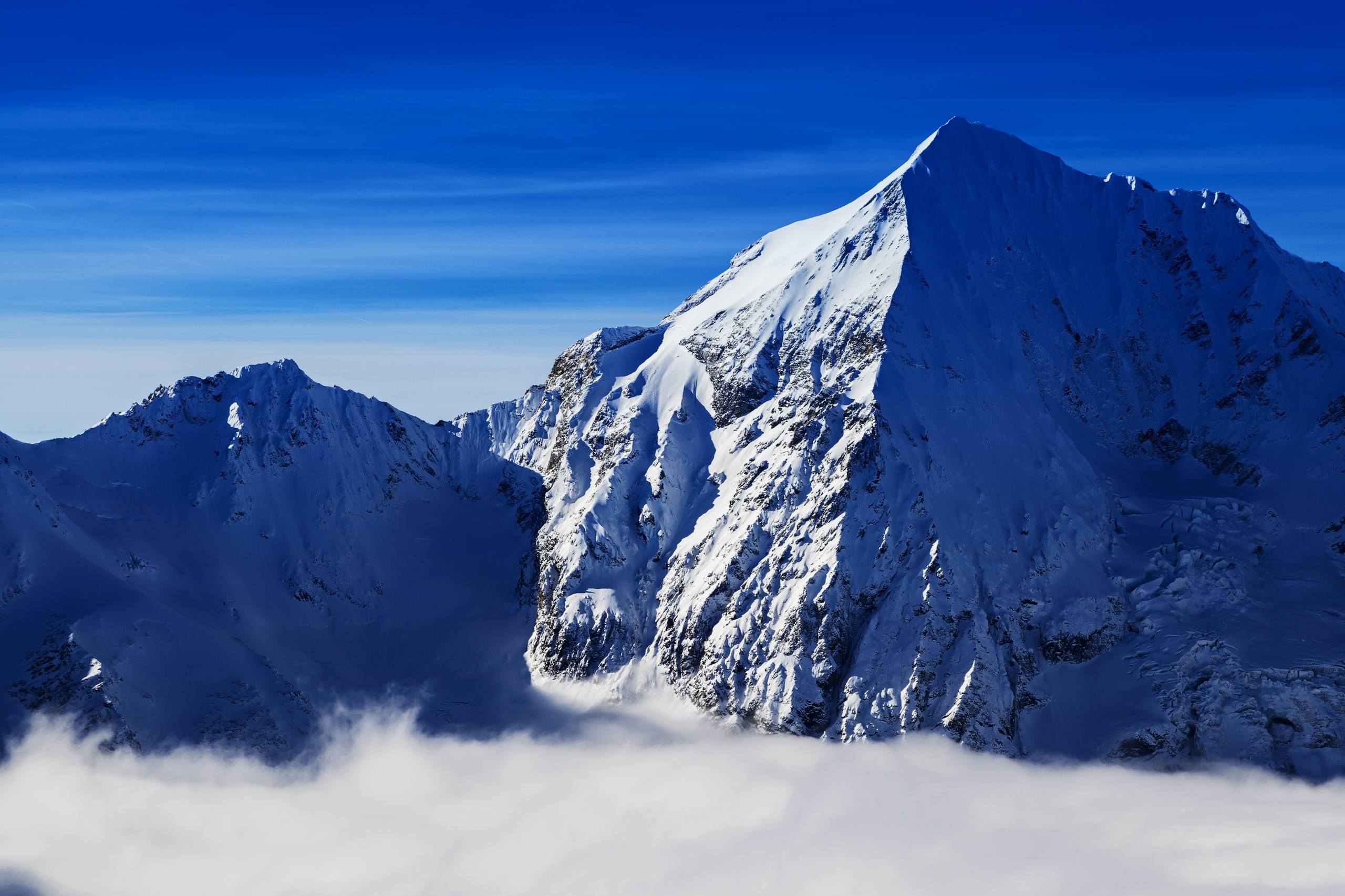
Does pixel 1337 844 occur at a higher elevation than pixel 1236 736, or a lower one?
lower

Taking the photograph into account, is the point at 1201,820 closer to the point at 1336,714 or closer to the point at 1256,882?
the point at 1256,882

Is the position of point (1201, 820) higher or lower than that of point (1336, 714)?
lower

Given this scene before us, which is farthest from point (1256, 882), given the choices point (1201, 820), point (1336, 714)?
point (1336, 714)

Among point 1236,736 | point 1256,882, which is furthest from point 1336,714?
point 1256,882

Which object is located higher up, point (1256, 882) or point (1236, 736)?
point (1236, 736)
